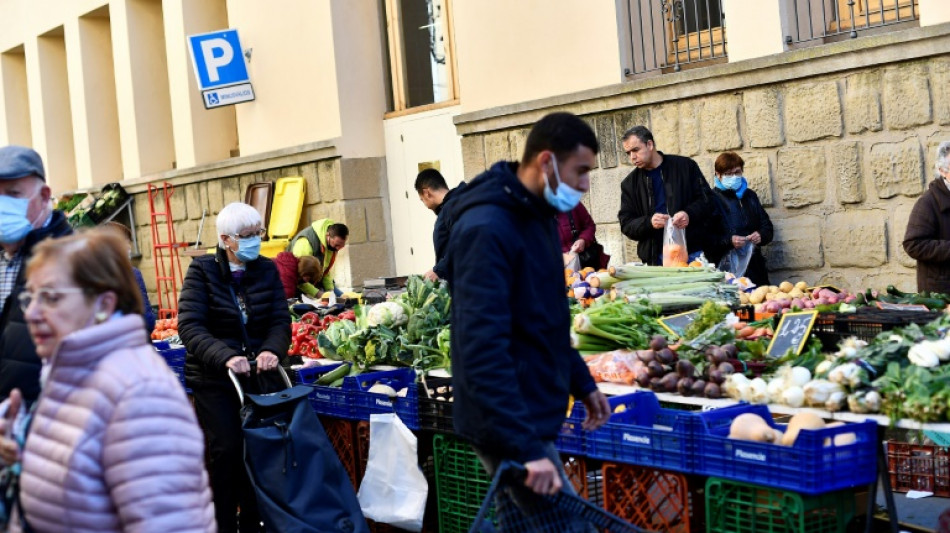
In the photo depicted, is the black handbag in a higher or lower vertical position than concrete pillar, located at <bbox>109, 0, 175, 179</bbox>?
lower

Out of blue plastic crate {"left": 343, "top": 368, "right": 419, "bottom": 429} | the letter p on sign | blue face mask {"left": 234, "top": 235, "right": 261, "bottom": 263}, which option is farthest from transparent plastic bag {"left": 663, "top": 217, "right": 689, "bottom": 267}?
the letter p on sign

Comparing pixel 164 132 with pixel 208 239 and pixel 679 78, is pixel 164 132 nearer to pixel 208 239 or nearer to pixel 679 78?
pixel 208 239

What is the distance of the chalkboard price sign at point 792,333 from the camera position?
651 cm

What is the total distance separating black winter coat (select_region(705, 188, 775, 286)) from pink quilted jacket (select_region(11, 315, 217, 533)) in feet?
23.2

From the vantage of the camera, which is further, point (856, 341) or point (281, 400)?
point (281, 400)

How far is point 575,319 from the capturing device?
7.40 m

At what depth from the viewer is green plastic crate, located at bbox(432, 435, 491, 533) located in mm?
6742

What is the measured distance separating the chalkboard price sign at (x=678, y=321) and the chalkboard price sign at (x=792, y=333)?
0.72m

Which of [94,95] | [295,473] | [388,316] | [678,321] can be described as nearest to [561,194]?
[295,473]

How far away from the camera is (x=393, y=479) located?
23.4 ft

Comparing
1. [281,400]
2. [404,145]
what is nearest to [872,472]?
[281,400]

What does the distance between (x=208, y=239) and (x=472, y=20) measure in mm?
6767

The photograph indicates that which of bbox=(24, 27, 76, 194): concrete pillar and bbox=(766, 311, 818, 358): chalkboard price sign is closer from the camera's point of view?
bbox=(766, 311, 818, 358): chalkboard price sign

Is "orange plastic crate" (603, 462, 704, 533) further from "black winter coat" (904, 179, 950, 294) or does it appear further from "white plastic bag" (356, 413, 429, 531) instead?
"black winter coat" (904, 179, 950, 294)
